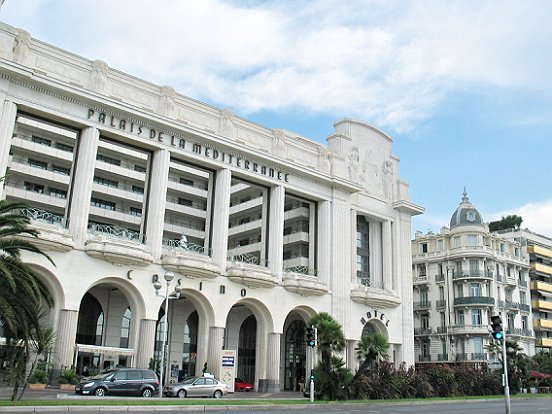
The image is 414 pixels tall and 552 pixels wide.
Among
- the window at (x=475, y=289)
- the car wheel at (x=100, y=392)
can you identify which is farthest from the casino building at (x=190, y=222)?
the window at (x=475, y=289)

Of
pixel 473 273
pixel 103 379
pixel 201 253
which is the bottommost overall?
pixel 103 379

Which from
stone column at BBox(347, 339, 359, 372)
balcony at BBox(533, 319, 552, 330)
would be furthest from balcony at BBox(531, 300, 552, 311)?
stone column at BBox(347, 339, 359, 372)

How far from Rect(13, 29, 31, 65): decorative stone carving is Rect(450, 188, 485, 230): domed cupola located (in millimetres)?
59732

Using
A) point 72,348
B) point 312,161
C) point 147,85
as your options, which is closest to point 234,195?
point 312,161

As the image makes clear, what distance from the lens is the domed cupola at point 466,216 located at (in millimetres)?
79562

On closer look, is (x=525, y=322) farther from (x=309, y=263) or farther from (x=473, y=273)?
(x=309, y=263)

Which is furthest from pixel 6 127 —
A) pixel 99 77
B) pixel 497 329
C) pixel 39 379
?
pixel 497 329

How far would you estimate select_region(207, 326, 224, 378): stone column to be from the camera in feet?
140

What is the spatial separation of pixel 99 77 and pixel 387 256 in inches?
1253

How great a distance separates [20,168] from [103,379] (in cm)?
3012

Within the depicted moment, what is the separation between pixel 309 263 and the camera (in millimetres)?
52719

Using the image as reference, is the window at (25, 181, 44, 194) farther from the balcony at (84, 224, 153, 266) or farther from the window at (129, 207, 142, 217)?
the balcony at (84, 224, 153, 266)

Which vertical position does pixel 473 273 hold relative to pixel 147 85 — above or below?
below

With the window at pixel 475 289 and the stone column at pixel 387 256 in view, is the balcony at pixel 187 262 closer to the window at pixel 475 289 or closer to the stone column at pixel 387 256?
the stone column at pixel 387 256
